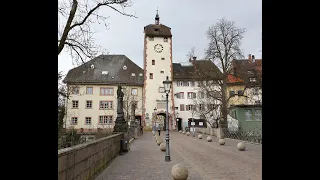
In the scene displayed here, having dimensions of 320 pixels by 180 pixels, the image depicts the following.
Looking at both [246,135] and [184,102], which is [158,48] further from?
[246,135]

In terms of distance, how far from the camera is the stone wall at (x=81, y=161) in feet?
14.9

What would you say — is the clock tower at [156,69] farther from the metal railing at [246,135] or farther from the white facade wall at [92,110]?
the metal railing at [246,135]

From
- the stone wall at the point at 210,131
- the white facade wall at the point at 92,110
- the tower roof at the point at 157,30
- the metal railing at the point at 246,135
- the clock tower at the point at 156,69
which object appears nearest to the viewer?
the metal railing at the point at 246,135

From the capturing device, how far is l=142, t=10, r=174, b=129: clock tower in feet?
172

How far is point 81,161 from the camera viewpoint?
610cm

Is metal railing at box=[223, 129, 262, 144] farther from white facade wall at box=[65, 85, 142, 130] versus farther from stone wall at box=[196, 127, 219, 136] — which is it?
white facade wall at box=[65, 85, 142, 130]

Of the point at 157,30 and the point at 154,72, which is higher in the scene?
the point at 157,30

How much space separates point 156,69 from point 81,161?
47.7 meters

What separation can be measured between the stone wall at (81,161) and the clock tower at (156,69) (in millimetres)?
42166

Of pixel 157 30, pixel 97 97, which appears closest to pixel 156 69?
pixel 157 30

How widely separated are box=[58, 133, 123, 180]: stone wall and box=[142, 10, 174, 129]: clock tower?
4217 centimetres

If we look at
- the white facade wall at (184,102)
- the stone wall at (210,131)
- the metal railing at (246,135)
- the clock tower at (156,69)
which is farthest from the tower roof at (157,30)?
the metal railing at (246,135)

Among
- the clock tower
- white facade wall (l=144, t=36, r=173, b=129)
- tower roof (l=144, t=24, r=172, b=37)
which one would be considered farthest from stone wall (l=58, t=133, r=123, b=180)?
tower roof (l=144, t=24, r=172, b=37)
